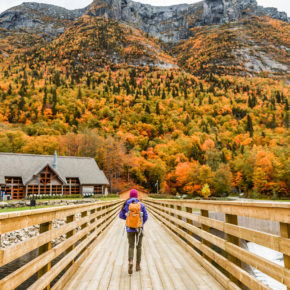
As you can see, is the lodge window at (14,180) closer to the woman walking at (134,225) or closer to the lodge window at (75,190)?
the lodge window at (75,190)

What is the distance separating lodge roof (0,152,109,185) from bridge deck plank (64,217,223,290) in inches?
1575

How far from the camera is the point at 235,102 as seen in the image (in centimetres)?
12181

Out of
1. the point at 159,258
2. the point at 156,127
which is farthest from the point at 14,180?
the point at 156,127

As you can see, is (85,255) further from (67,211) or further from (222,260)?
(222,260)

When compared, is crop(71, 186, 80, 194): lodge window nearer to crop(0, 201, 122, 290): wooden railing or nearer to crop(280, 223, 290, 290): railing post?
crop(0, 201, 122, 290): wooden railing

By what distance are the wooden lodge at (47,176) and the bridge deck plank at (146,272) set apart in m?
37.0

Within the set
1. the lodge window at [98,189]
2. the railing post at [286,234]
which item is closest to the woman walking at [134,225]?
the railing post at [286,234]

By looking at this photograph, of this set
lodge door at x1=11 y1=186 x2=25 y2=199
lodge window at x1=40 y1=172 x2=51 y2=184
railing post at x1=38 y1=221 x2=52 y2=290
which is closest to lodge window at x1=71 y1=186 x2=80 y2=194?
lodge window at x1=40 y1=172 x2=51 y2=184

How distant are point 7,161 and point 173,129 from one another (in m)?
65.7

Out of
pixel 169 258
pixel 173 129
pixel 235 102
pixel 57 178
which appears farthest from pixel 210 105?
pixel 169 258

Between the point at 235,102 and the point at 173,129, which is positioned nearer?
the point at 173,129

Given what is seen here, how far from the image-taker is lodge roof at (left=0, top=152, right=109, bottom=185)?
43.0 m

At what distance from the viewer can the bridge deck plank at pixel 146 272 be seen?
13.8 ft

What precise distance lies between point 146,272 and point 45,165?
4265cm
